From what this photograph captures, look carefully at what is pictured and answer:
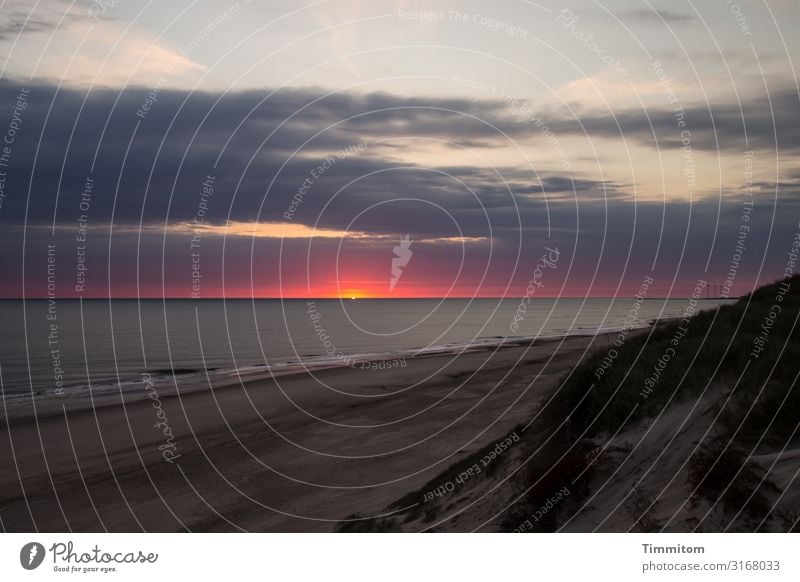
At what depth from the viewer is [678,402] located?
13469 mm

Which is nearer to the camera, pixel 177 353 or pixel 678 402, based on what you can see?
pixel 678 402

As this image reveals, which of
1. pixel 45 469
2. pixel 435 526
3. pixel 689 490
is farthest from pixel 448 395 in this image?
pixel 689 490

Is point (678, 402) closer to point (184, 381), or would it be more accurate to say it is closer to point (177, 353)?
point (184, 381)

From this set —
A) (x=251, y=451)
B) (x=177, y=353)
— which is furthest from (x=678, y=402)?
(x=177, y=353)

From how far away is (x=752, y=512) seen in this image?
9.98 meters

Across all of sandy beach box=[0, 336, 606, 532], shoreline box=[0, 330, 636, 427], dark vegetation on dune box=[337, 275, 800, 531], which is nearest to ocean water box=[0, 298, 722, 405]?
shoreline box=[0, 330, 636, 427]

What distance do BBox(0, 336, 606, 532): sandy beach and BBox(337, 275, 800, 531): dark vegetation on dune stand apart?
363 cm

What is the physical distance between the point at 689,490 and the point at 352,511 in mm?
8434

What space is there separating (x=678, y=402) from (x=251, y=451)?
16.2 m

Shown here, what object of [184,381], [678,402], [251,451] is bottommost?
[678,402]

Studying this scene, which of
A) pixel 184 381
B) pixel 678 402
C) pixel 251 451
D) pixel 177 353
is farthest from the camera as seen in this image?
pixel 177 353

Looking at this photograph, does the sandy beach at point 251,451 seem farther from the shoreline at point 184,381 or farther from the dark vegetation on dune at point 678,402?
the dark vegetation on dune at point 678,402

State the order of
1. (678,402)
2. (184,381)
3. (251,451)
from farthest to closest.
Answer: (184,381)
(251,451)
(678,402)

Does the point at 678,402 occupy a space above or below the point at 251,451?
below
